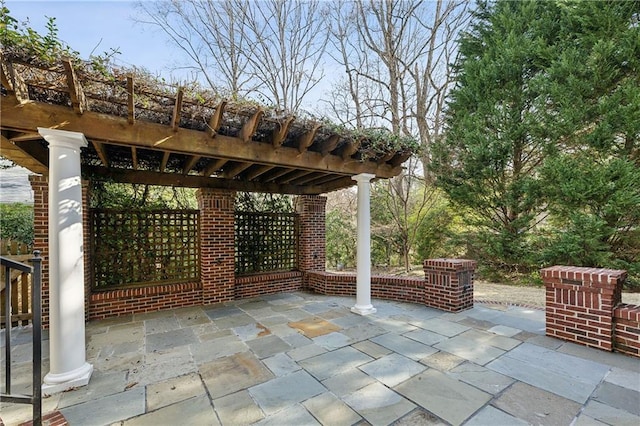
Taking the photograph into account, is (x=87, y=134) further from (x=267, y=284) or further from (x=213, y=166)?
(x=267, y=284)

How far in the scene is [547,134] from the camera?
6.80 m

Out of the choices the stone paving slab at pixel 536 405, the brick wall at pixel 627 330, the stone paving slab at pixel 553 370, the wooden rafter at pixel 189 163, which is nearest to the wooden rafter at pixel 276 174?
the wooden rafter at pixel 189 163

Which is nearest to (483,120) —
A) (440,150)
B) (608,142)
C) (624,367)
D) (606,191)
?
(440,150)

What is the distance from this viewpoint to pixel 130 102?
99.1 inches

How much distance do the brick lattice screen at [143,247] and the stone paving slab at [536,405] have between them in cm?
480

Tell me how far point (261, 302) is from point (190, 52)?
8.67 m

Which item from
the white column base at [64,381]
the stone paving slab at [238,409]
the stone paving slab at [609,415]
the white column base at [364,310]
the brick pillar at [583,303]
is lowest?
the white column base at [364,310]

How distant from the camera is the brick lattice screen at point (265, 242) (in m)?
5.84

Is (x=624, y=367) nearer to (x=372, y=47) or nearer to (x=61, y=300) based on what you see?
(x=61, y=300)

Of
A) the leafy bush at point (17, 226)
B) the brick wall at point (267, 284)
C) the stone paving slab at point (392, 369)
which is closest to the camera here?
the stone paving slab at point (392, 369)

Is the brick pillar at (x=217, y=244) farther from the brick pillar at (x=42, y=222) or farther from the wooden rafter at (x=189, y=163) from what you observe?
the brick pillar at (x=42, y=222)

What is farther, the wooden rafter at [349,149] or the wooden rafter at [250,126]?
the wooden rafter at [349,149]

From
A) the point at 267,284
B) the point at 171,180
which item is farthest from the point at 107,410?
the point at 267,284

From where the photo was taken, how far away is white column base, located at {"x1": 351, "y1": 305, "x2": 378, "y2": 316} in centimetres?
448
